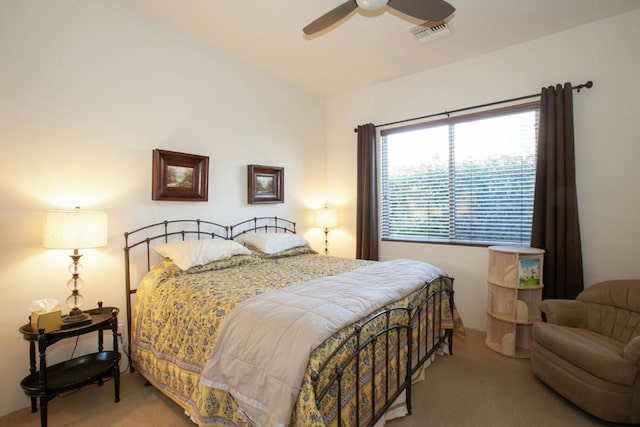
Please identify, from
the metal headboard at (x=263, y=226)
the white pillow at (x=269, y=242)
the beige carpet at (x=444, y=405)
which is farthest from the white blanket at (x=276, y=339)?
the metal headboard at (x=263, y=226)

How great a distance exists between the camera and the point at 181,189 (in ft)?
9.84

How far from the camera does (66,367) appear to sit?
2174 mm

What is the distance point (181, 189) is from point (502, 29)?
3462 millimetres

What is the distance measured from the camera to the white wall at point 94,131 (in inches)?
83.5

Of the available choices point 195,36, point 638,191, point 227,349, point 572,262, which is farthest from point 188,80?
point 638,191

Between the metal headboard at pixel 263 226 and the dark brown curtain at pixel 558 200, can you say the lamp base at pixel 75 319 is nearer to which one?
the metal headboard at pixel 263 226

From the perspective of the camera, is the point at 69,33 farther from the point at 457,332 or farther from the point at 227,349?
the point at 457,332

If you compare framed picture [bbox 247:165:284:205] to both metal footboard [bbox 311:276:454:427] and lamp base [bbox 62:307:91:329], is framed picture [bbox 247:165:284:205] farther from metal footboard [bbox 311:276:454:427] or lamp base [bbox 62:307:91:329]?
metal footboard [bbox 311:276:454:427]

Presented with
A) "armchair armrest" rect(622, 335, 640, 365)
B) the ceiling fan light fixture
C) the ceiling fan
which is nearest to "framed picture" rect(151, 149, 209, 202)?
the ceiling fan

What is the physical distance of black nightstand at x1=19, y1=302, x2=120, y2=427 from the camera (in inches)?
73.0

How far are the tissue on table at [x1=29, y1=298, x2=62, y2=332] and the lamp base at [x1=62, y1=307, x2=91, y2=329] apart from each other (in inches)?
2.5

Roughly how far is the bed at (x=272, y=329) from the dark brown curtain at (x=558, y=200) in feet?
3.39

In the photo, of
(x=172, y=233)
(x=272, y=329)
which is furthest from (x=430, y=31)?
(x=172, y=233)

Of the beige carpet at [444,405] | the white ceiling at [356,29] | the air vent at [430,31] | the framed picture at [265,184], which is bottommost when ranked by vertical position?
the beige carpet at [444,405]
